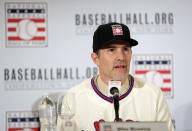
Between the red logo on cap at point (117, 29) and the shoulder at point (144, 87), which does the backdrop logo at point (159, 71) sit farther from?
the red logo on cap at point (117, 29)

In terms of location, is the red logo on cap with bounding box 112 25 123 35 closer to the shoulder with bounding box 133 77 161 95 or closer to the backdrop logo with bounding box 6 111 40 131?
the shoulder with bounding box 133 77 161 95

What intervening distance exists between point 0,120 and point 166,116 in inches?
60.5

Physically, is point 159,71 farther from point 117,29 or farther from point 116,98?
point 116,98

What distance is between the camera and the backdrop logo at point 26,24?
258 cm

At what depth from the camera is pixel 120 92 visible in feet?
5.83

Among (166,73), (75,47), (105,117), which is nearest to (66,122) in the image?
(105,117)

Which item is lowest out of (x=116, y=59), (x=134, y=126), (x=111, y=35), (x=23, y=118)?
(x=23, y=118)

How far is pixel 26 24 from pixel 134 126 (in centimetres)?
175

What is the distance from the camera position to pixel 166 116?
1768mm

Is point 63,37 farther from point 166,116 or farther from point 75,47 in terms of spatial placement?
point 166,116

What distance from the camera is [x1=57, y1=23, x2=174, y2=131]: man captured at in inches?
66.6

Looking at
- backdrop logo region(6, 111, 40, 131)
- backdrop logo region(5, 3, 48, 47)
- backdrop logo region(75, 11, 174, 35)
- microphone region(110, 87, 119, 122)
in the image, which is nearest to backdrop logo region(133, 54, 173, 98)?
backdrop logo region(75, 11, 174, 35)

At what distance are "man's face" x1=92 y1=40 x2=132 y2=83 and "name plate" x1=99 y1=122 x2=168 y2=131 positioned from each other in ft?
1.90

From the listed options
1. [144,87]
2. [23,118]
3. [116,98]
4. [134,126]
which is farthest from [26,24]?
[134,126]
